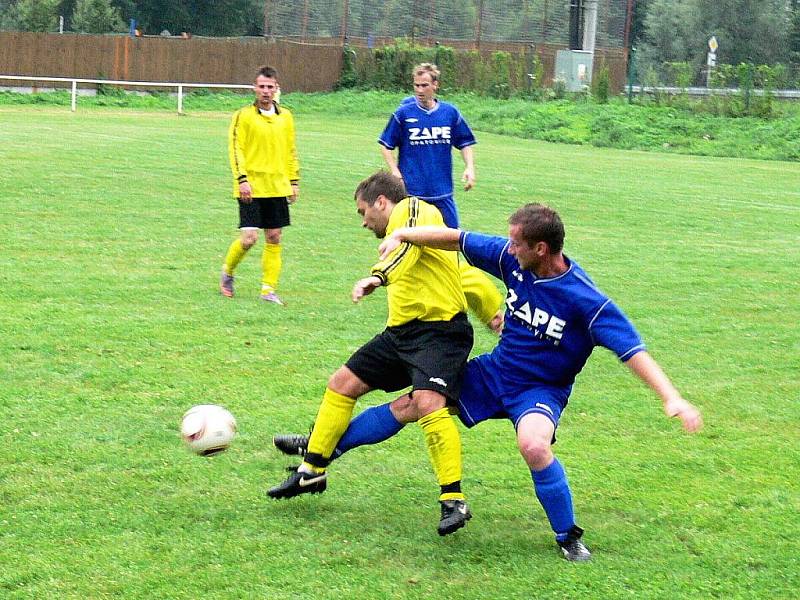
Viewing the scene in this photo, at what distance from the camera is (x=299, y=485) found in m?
5.36

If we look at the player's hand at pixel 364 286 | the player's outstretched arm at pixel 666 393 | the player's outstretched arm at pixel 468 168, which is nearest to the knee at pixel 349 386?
the player's hand at pixel 364 286

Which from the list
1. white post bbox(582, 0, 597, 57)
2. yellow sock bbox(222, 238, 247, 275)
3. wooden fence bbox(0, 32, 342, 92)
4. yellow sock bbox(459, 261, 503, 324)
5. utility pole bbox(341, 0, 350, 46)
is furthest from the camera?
utility pole bbox(341, 0, 350, 46)

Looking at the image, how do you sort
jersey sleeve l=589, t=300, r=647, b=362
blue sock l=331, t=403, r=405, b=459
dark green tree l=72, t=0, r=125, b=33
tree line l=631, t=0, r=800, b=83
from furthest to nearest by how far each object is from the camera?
dark green tree l=72, t=0, r=125, b=33 → tree line l=631, t=0, r=800, b=83 → blue sock l=331, t=403, r=405, b=459 → jersey sleeve l=589, t=300, r=647, b=362

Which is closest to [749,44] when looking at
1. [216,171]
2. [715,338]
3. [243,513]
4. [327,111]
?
[327,111]

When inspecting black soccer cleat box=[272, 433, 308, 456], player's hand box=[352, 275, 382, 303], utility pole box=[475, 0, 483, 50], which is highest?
utility pole box=[475, 0, 483, 50]

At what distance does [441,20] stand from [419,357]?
40956mm

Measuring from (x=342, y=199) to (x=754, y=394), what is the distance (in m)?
10.0

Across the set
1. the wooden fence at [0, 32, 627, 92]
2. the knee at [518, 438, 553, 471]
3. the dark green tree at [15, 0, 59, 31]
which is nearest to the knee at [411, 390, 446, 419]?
the knee at [518, 438, 553, 471]

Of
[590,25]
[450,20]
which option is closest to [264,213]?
[590,25]

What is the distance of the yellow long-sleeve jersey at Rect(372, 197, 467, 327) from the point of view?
535 cm

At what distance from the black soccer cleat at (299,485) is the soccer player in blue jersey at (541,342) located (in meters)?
0.75

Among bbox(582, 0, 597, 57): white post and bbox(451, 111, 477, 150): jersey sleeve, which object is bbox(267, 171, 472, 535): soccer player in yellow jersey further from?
bbox(582, 0, 597, 57): white post

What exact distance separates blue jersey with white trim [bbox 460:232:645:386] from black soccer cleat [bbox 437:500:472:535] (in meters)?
0.60

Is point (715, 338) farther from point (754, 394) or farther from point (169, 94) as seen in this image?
point (169, 94)
